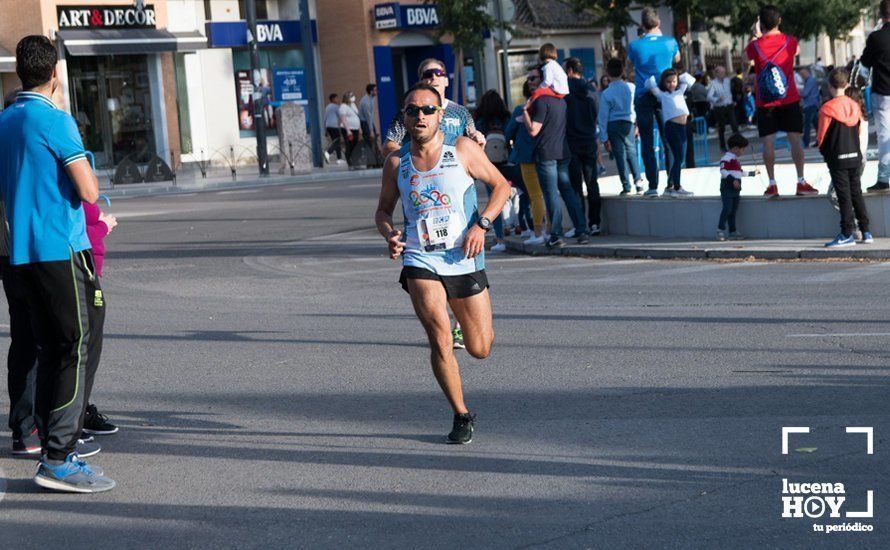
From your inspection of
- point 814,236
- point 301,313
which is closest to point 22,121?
point 301,313

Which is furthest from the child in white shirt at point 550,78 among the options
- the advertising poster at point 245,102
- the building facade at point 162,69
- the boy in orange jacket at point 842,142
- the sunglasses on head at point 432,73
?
the advertising poster at point 245,102

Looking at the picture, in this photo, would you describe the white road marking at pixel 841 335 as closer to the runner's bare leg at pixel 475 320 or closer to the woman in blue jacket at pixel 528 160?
the runner's bare leg at pixel 475 320

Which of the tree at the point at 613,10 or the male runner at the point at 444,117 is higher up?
the tree at the point at 613,10

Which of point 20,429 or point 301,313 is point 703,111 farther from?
point 20,429

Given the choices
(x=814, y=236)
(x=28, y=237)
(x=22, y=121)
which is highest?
(x=22, y=121)

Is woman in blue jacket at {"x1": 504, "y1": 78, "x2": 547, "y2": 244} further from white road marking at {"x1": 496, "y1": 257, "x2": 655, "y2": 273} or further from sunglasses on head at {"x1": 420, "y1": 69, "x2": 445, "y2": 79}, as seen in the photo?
sunglasses on head at {"x1": 420, "y1": 69, "x2": 445, "y2": 79}

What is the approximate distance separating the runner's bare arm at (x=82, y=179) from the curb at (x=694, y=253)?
9.18 metres

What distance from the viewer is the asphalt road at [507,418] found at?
5719 mm

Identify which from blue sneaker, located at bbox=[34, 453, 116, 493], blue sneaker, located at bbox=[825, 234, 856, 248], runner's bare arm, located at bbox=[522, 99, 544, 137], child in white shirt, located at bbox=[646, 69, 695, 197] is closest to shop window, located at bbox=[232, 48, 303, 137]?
child in white shirt, located at bbox=[646, 69, 695, 197]

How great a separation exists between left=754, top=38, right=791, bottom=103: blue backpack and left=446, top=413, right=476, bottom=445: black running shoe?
28.6 ft

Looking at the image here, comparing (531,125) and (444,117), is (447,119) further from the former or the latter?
(531,125)

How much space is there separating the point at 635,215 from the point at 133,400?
364 inches

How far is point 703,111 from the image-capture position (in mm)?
33438

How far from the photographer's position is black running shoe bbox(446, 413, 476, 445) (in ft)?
23.2
